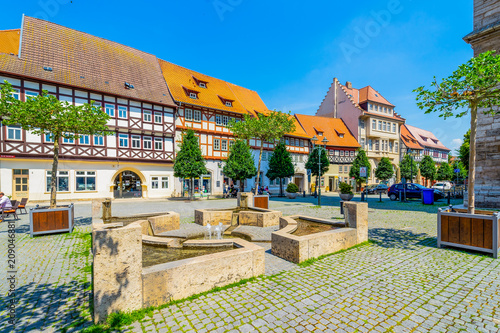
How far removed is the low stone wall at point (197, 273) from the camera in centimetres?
386

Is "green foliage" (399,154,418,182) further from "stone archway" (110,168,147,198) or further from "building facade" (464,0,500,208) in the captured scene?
"stone archway" (110,168,147,198)

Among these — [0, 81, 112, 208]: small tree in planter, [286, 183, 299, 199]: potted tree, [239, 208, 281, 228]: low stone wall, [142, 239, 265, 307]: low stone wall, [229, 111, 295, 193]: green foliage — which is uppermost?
[229, 111, 295, 193]: green foliage

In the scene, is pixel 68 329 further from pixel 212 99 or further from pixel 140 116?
pixel 212 99

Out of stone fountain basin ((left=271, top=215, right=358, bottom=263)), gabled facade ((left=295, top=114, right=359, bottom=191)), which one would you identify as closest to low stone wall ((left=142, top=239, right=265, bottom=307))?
stone fountain basin ((left=271, top=215, right=358, bottom=263))

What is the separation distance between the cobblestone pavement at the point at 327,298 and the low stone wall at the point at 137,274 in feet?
0.77

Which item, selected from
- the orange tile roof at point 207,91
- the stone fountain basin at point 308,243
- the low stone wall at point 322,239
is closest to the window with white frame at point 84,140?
the orange tile roof at point 207,91

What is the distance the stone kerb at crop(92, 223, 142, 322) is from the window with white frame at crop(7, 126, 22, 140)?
22.7m

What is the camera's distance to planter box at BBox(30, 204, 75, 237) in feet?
27.8

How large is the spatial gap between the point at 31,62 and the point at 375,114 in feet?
148

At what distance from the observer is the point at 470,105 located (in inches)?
278

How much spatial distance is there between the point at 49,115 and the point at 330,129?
130 feet

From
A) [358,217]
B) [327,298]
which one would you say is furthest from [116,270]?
[358,217]

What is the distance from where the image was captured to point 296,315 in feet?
11.8

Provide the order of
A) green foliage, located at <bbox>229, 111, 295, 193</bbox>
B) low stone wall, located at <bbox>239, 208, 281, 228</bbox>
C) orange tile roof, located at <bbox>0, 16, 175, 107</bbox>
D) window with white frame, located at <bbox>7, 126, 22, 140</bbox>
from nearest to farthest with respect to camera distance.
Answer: low stone wall, located at <bbox>239, 208, 281, 228</bbox> < window with white frame, located at <bbox>7, 126, 22, 140</bbox> < orange tile roof, located at <bbox>0, 16, 175, 107</bbox> < green foliage, located at <bbox>229, 111, 295, 193</bbox>
